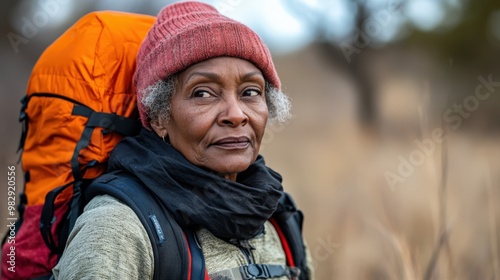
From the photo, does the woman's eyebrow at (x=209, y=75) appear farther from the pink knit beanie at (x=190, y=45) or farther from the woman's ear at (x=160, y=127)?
the woman's ear at (x=160, y=127)

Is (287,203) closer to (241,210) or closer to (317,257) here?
(241,210)

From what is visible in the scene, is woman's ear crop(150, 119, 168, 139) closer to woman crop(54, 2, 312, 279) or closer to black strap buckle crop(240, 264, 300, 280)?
woman crop(54, 2, 312, 279)

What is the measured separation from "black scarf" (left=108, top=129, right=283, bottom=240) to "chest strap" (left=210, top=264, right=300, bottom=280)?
10 centimetres

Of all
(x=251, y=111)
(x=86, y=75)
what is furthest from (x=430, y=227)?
(x=86, y=75)

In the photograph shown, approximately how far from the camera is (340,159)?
5848 millimetres

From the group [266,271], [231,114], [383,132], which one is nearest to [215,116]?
[231,114]

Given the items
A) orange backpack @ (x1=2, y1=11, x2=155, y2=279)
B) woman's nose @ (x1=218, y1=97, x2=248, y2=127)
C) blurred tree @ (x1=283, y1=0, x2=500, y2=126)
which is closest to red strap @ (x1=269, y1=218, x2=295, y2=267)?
woman's nose @ (x1=218, y1=97, x2=248, y2=127)

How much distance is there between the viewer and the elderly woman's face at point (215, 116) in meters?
2.00

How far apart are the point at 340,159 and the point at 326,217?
151 cm

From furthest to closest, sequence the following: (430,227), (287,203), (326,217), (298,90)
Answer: (298,90) → (326,217) → (430,227) → (287,203)

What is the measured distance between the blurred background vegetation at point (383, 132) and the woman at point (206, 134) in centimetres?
52

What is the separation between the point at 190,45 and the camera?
6.53ft

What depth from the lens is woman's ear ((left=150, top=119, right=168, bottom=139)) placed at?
2096 mm

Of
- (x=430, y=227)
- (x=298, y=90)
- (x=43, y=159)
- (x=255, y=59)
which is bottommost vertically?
(x=298, y=90)
